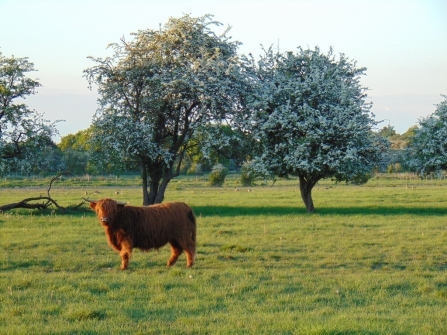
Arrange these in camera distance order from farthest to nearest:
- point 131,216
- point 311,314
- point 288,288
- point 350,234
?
point 350,234 → point 131,216 → point 288,288 → point 311,314

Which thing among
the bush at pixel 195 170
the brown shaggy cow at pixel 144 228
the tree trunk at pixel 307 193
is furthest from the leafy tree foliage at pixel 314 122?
the bush at pixel 195 170

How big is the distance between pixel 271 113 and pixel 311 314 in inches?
840

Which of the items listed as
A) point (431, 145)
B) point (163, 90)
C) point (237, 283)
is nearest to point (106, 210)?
point (237, 283)

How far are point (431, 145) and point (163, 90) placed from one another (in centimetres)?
1488

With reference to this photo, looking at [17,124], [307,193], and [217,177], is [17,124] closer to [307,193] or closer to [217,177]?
→ [307,193]

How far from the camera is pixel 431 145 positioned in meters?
30.6

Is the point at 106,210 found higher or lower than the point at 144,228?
higher

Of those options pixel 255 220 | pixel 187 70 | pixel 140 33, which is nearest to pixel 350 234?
pixel 255 220

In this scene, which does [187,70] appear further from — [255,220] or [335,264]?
[335,264]

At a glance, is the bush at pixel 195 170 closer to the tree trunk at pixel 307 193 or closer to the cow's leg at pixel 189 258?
the tree trunk at pixel 307 193

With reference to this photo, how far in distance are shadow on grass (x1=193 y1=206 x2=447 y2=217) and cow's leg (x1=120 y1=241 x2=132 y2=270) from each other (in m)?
14.4

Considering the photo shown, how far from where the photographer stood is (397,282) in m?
11.5

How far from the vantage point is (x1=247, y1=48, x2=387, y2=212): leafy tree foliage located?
92.4ft

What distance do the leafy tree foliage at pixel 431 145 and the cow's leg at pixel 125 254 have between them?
21752 mm
